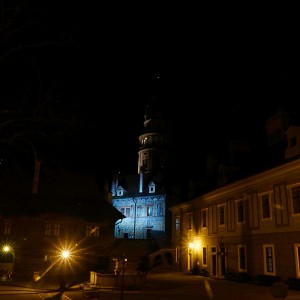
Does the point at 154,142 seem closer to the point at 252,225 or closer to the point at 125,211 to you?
the point at 125,211

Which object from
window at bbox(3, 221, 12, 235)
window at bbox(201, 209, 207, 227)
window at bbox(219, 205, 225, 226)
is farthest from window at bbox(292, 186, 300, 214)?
window at bbox(3, 221, 12, 235)

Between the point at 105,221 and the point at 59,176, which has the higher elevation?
the point at 59,176

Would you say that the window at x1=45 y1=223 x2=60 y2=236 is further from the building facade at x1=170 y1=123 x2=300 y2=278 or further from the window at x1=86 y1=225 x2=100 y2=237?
the building facade at x1=170 y1=123 x2=300 y2=278

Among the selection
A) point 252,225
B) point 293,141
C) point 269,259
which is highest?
point 293,141

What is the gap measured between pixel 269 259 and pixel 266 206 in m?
3.52

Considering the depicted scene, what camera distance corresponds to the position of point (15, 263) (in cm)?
3616

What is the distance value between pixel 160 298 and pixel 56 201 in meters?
24.4

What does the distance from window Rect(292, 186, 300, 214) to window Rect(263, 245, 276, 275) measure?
3.44 m

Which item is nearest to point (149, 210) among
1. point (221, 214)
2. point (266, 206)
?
point (221, 214)

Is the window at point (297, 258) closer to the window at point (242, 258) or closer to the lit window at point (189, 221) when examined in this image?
the window at point (242, 258)

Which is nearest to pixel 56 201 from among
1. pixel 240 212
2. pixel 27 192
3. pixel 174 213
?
pixel 27 192

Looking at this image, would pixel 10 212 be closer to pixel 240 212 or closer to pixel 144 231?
pixel 240 212

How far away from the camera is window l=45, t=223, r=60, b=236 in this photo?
127 ft

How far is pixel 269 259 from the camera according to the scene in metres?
25.5
